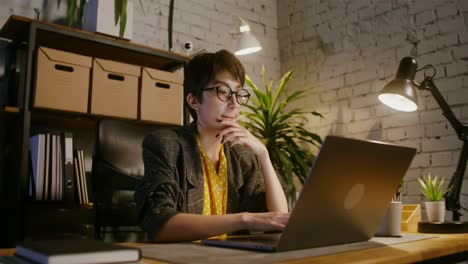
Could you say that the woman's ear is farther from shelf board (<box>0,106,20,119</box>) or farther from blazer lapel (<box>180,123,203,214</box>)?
shelf board (<box>0,106,20,119</box>)

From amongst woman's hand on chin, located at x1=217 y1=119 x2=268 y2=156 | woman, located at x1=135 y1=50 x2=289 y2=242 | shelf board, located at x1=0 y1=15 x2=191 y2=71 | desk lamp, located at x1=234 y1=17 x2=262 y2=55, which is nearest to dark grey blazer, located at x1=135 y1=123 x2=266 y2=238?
woman, located at x1=135 y1=50 x2=289 y2=242

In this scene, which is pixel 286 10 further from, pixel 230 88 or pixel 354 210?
pixel 354 210

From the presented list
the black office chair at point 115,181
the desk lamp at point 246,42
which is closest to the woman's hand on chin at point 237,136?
the black office chair at point 115,181

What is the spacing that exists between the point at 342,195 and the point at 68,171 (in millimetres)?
1581

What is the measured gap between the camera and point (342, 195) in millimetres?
845

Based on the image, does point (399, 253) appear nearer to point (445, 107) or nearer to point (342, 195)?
point (342, 195)

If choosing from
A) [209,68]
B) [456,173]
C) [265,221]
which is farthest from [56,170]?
[456,173]

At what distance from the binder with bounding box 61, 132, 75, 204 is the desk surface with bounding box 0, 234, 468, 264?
120 cm

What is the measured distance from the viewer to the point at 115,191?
144 cm

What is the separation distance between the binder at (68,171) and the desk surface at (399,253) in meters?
1.20

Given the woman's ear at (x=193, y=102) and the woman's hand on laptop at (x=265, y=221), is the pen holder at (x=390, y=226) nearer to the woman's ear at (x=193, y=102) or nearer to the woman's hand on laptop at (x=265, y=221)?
the woman's hand on laptop at (x=265, y=221)

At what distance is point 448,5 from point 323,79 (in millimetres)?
956

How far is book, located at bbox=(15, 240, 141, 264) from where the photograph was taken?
589mm

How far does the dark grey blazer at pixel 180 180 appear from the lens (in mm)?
1165
